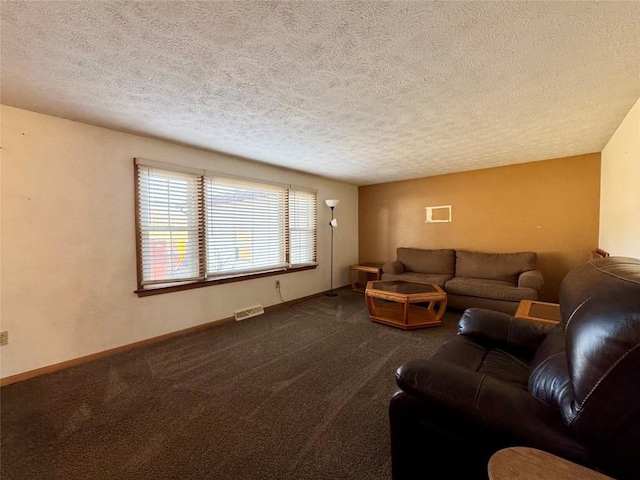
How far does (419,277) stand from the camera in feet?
13.9

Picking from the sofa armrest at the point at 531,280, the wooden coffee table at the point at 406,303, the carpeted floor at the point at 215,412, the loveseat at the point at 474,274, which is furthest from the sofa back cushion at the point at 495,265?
the carpeted floor at the point at 215,412

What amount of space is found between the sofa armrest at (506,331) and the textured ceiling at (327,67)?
1.60m

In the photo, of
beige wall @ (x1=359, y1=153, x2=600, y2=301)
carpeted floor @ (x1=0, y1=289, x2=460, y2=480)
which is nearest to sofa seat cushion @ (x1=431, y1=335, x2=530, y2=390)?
carpeted floor @ (x1=0, y1=289, x2=460, y2=480)

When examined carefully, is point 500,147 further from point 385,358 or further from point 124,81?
point 124,81

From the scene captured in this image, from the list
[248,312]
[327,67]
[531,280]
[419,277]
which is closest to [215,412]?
[248,312]

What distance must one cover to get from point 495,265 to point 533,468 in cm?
389

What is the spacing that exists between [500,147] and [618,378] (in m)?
3.22

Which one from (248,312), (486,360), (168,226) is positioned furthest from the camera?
(248,312)

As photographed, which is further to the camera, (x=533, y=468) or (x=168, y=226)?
(x=168, y=226)

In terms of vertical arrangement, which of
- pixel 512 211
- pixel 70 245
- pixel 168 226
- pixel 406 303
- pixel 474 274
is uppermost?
pixel 512 211

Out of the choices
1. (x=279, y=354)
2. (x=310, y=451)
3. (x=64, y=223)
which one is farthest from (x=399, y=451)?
(x=64, y=223)

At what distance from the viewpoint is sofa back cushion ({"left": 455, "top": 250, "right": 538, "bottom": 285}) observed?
3758mm

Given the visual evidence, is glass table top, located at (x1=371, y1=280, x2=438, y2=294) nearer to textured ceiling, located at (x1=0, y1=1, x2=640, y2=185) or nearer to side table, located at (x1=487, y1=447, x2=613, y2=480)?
textured ceiling, located at (x1=0, y1=1, x2=640, y2=185)

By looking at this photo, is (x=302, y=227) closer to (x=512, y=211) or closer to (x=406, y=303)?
(x=406, y=303)
